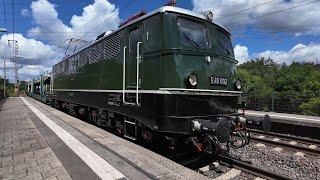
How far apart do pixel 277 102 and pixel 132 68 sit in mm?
15698

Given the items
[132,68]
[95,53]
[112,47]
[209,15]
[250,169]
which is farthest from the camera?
[95,53]

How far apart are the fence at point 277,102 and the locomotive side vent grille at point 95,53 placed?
13.5m

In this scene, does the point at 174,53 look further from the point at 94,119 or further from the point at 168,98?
the point at 94,119

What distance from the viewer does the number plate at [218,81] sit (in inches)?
290

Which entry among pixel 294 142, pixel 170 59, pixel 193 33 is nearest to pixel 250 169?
pixel 170 59

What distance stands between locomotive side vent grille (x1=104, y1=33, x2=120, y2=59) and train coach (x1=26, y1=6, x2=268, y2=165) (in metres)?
0.03

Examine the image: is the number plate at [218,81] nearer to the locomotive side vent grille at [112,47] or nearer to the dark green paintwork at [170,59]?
the dark green paintwork at [170,59]

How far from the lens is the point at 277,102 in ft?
70.0

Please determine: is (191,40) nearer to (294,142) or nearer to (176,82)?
(176,82)

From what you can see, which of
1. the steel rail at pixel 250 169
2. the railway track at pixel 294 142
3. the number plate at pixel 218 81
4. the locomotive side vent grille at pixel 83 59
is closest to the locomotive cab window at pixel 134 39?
the number plate at pixel 218 81

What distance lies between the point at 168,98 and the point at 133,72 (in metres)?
1.61

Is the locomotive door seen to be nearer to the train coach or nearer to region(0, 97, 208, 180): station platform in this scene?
the train coach

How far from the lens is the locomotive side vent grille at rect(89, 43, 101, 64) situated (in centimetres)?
1081

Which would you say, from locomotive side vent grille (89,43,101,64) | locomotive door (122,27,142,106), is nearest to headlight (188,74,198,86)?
locomotive door (122,27,142,106)
